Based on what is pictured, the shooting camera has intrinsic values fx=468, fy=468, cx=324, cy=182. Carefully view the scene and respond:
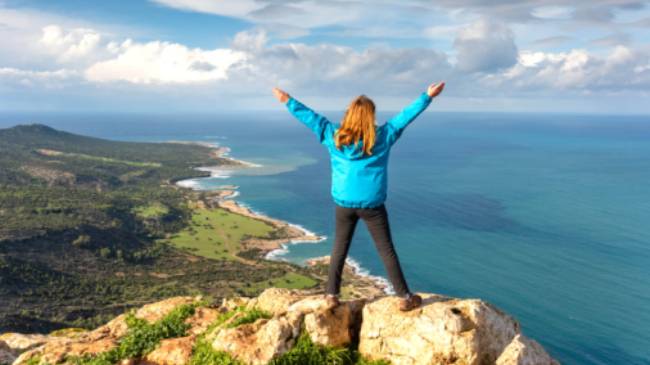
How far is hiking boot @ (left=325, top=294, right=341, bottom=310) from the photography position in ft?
31.9

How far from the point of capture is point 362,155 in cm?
845

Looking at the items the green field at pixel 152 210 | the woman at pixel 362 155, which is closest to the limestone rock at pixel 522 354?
the woman at pixel 362 155

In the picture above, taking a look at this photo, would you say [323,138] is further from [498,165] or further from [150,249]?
[498,165]

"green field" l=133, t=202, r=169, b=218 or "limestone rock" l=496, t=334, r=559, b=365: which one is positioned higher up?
"limestone rock" l=496, t=334, r=559, b=365

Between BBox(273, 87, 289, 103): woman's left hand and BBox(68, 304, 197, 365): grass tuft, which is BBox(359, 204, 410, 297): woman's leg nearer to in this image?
BBox(273, 87, 289, 103): woman's left hand

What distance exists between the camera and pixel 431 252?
87625mm

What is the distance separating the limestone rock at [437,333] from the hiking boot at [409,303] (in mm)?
106

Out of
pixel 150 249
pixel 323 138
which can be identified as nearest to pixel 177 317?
pixel 323 138

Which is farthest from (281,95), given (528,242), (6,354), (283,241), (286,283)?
(528,242)

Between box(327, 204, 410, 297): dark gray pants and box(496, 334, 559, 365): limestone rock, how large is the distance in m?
2.11

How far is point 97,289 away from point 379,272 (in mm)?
43557

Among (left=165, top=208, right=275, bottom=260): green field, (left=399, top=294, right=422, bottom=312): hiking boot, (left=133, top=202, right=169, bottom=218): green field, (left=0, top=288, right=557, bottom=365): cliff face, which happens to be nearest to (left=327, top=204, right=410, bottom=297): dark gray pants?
(left=399, top=294, right=422, bottom=312): hiking boot

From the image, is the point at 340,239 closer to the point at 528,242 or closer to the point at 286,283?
the point at 286,283

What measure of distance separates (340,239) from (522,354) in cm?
394
